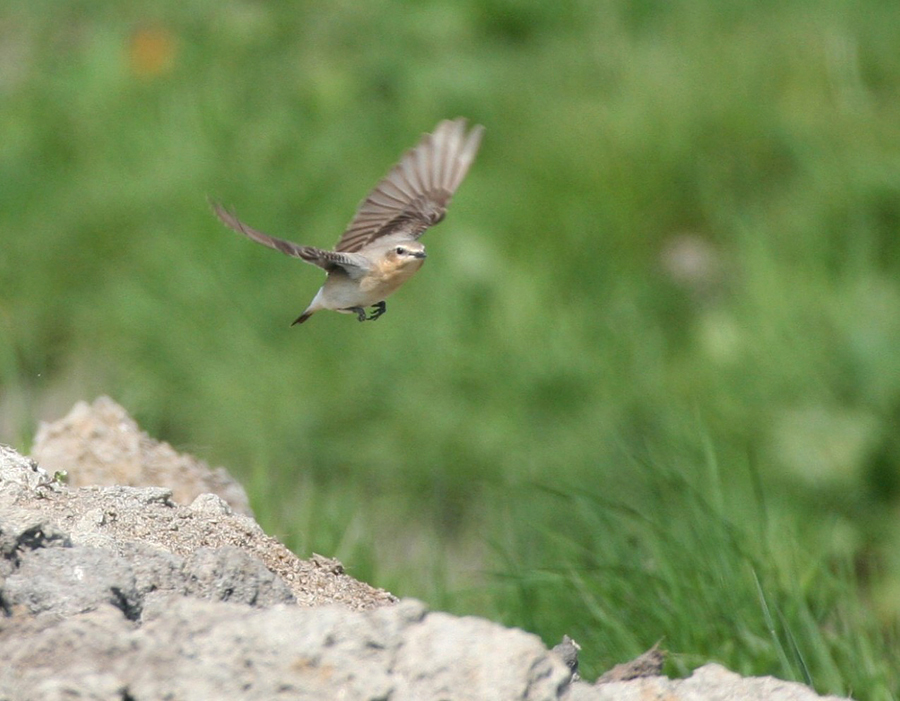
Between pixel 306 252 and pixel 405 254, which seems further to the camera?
pixel 405 254

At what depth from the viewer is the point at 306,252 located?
11.3ft

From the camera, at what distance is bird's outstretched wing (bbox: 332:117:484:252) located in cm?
448

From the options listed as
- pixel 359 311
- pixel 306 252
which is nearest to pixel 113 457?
pixel 359 311

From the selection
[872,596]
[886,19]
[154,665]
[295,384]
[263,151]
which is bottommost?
[872,596]

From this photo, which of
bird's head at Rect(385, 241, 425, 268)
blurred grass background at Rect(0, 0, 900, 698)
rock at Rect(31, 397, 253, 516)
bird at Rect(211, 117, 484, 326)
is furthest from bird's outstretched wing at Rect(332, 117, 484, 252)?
blurred grass background at Rect(0, 0, 900, 698)

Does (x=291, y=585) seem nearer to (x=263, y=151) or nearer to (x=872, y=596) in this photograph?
(x=872, y=596)

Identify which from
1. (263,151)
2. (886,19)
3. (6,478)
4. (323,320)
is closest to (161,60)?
(263,151)

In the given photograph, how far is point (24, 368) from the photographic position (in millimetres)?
6055

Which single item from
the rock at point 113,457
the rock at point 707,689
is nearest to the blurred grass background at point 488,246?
the rock at point 113,457

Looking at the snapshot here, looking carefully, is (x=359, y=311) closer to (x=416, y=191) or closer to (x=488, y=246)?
(x=416, y=191)

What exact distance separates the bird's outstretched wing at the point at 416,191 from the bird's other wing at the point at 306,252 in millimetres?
375

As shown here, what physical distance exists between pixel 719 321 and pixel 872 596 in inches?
72.2

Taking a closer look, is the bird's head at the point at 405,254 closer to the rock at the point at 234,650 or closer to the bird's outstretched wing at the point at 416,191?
the bird's outstretched wing at the point at 416,191

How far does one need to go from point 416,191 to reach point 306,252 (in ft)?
3.78
